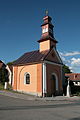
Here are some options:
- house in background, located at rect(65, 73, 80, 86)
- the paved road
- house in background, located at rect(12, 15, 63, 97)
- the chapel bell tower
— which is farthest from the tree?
house in background, located at rect(65, 73, 80, 86)

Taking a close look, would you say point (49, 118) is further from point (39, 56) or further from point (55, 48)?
point (55, 48)

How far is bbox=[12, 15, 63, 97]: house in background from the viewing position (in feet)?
72.4

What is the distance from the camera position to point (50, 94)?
2292 centimetres

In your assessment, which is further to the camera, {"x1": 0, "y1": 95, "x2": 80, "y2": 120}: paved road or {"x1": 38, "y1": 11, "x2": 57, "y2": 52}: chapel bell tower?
{"x1": 38, "y1": 11, "x2": 57, "y2": 52}: chapel bell tower

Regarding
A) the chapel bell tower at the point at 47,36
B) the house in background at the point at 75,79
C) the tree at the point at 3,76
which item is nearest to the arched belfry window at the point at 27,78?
the chapel bell tower at the point at 47,36

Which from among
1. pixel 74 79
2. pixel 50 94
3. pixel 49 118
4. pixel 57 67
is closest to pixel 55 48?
pixel 57 67

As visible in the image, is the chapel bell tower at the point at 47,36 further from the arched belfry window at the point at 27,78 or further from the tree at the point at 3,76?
the tree at the point at 3,76

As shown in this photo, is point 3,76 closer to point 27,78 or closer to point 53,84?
point 27,78

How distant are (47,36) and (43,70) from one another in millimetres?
6242

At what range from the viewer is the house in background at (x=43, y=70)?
72.4 feet

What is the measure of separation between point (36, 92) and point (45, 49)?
23.7 feet

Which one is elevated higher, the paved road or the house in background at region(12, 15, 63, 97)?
the house in background at region(12, 15, 63, 97)

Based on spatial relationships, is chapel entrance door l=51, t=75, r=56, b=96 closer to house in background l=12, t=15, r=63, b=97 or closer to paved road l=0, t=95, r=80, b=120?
house in background l=12, t=15, r=63, b=97

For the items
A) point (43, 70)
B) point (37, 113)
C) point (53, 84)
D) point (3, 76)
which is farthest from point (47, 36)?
point (37, 113)
